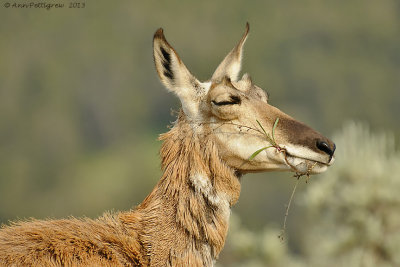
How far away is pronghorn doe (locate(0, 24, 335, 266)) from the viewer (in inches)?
336

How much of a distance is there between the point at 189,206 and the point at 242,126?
109cm

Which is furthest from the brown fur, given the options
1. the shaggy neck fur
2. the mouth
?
the mouth

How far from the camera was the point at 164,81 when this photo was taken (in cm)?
945

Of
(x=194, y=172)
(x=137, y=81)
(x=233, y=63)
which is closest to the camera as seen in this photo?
(x=194, y=172)

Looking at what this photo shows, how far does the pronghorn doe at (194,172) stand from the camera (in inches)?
336

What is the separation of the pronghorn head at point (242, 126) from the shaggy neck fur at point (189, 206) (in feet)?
0.53

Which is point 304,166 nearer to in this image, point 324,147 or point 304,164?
point 304,164

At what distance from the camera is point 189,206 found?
8.93 metres

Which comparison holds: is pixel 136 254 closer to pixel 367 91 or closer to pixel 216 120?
pixel 216 120

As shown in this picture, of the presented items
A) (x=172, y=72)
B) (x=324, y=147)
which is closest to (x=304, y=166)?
(x=324, y=147)

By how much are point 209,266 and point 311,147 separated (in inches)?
66.5

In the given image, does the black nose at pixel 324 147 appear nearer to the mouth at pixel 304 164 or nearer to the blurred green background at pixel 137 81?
the mouth at pixel 304 164

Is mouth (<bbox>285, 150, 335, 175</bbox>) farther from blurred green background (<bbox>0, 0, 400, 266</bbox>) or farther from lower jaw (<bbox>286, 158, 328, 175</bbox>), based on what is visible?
blurred green background (<bbox>0, 0, 400, 266</bbox>)

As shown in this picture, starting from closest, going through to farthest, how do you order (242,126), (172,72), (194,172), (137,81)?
(194,172) → (242,126) → (172,72) → (137,81)
